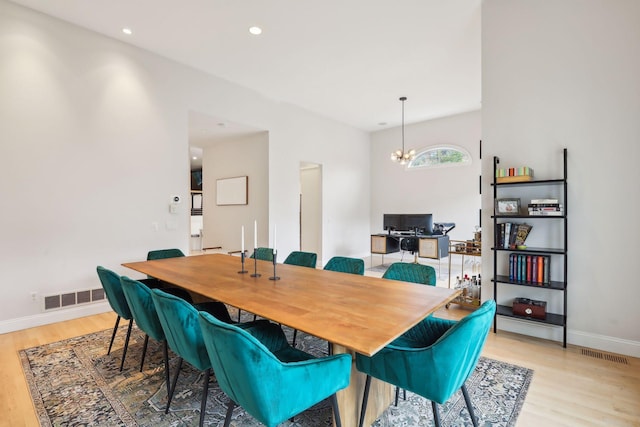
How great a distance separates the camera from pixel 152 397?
2059 mm

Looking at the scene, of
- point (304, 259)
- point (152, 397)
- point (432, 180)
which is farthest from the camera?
point (432, 180)

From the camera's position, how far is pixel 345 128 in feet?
24.7

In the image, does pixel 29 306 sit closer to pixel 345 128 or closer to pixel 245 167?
pixel 245 167

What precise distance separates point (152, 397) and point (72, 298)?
7.53 feet

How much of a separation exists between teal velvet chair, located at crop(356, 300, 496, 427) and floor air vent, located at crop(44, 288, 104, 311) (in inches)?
141

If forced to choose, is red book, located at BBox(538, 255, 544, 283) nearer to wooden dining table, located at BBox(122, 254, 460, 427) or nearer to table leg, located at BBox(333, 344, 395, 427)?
wooden dining table, located at BBox(122, 254, 460, 427)

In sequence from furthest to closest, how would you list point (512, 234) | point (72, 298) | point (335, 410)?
point (72, 298)
point (512, 234)
point (335, 410)

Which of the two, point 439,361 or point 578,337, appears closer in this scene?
point 439,361

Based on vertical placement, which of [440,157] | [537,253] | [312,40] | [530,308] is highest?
[312,40]

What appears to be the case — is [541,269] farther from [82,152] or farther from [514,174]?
[82,152]

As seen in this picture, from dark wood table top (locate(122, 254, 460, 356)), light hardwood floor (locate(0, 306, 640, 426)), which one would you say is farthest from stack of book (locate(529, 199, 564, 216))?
dark wood table top (locate(122, 254, 460, 356))

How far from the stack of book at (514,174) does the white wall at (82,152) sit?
3890mm

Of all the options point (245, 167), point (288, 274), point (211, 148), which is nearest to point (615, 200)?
point (288, 274)

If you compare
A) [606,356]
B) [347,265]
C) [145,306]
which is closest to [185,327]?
[145,306]
